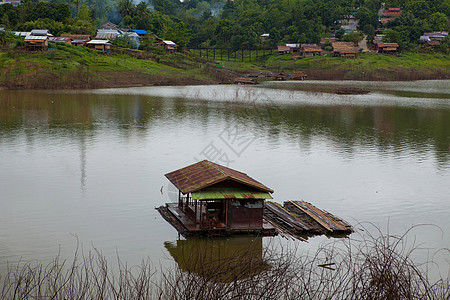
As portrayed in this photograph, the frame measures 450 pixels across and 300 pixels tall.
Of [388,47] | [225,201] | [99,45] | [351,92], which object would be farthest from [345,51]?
[225,201]

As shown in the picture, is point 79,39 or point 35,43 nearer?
point 35,43

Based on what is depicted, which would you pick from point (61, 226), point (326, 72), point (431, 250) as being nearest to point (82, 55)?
point (326, 72)

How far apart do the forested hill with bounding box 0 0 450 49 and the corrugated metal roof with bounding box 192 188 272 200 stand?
7998 centimetres

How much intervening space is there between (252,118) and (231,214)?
28992 mm

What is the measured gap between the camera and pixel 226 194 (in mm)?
17078

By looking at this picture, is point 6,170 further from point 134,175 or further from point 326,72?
point 326,72

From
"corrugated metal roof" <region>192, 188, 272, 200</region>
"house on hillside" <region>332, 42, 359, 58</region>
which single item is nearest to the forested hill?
"house on hillside" <region>332, 42, 359, 58</region>

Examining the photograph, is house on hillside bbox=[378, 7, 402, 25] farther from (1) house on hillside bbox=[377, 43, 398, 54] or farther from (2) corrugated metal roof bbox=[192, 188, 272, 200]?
(2) corrugated metal roof bbox=[192, 188, 272, 200]

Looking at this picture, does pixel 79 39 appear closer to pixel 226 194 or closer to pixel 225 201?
pixel 225 201

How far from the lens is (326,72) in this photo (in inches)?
3605

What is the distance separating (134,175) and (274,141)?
42.0ft

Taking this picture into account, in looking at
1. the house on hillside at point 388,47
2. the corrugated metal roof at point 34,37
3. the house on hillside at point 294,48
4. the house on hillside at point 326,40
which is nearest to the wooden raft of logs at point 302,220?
the corrugated metal roof at point 34,37

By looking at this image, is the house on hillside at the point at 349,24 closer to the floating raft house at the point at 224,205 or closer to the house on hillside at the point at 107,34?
the house on hillside at the point at 107,34

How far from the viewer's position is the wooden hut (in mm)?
16984
